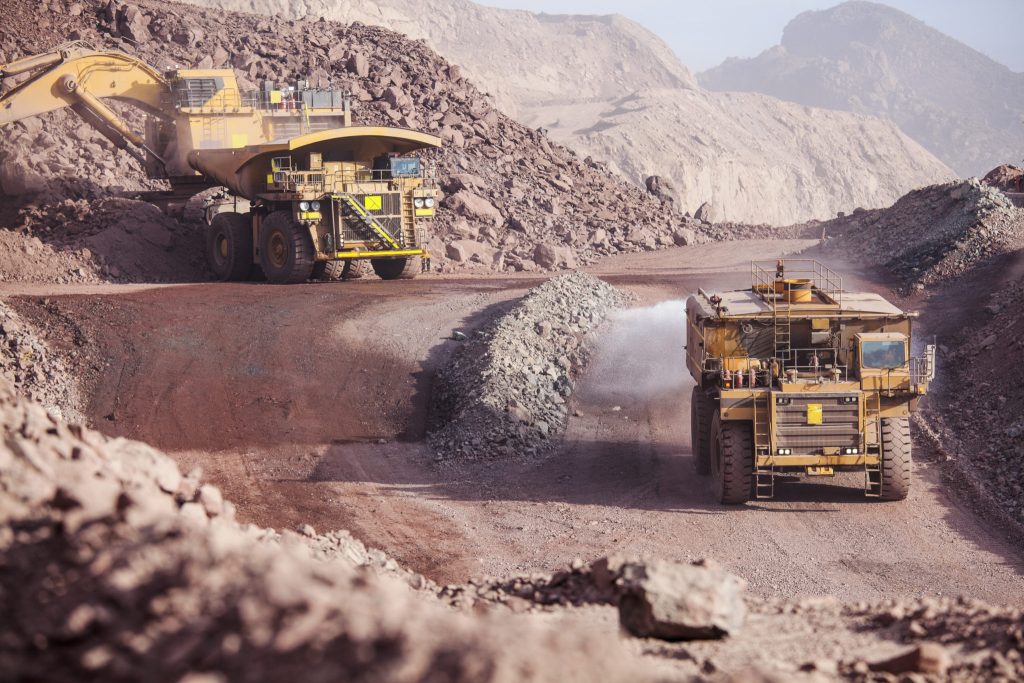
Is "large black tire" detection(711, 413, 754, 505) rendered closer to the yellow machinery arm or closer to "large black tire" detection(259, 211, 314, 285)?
"large black tire" detection(259, 211, 314, 285)

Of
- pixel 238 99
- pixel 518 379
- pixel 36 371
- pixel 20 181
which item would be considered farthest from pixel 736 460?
pixel 20 181

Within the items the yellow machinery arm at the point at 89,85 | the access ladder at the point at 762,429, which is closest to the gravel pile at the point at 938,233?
the access ladder at the point at 762,429

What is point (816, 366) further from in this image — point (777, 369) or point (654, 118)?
point (654, 118)

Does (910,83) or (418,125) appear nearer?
(418,125)

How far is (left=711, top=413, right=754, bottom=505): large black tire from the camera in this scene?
1586 centimetres

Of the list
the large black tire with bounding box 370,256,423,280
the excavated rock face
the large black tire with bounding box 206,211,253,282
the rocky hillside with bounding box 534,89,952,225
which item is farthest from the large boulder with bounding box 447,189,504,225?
the rocky hillside with bounding box 534,89,952,225

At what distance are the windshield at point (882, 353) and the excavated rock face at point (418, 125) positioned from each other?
20.6m

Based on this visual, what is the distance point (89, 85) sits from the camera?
31.6 meters

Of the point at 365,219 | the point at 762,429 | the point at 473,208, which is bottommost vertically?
the point at 762,429

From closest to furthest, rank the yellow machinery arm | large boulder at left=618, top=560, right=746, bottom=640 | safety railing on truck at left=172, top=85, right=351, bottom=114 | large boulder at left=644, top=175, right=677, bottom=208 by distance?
large boulder at left=618, top=560, right=746, bottom=640, the yellow machinery arm, safety railing on truck at left=172, top=85, right=351, bottom=114, large boulder at left=644, top=175, right=677, bottom=208

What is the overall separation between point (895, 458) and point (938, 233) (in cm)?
2130

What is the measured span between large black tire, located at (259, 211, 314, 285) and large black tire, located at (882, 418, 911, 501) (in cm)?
1525

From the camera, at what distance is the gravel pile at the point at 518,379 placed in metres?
19.6

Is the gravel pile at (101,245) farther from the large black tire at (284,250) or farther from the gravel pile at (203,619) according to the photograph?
the gravel pile at (203,619)
